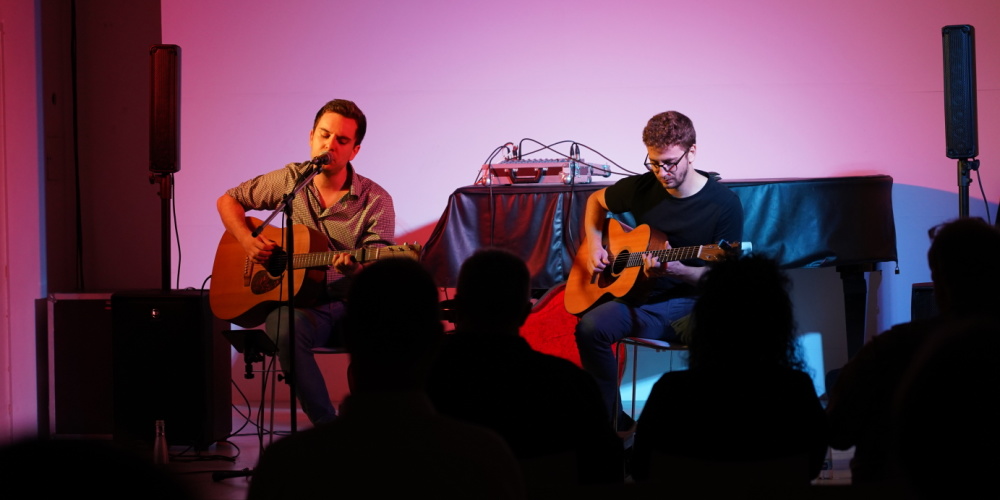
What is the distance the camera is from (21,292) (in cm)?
470

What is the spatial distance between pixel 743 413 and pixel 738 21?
11.3 feet

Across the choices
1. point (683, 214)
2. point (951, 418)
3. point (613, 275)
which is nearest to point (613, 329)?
point (613, 275)

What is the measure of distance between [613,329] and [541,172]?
1.02 metres

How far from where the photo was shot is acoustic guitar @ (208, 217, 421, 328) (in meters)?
3.76

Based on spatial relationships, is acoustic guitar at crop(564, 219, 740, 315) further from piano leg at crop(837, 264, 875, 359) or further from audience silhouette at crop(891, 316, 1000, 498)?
audience silhouette at crop(891, 316, 1000, 498)

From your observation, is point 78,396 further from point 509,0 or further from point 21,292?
point 509,0

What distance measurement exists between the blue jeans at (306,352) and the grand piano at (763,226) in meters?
0.67

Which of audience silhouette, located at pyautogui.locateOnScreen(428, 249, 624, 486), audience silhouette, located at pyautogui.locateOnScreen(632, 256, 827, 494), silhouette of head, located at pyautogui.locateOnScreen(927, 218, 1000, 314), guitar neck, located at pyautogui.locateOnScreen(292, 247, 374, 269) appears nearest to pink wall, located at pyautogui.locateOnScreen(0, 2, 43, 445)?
guitar neck, located at pyautogui.locateOnScreen(292, 247, 374, 269)

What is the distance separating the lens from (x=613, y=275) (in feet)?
12.5

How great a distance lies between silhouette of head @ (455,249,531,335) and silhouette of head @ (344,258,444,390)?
0.54 metres

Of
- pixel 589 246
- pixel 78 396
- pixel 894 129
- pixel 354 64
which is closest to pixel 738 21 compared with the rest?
pixel 894 129

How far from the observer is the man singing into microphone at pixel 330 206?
382 centimetres

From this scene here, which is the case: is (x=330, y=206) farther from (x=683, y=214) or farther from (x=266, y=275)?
(x=683, y=214)

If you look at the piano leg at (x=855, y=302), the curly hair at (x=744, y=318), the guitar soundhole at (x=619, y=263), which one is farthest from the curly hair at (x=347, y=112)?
the curly hair at (x=744, y=318)
